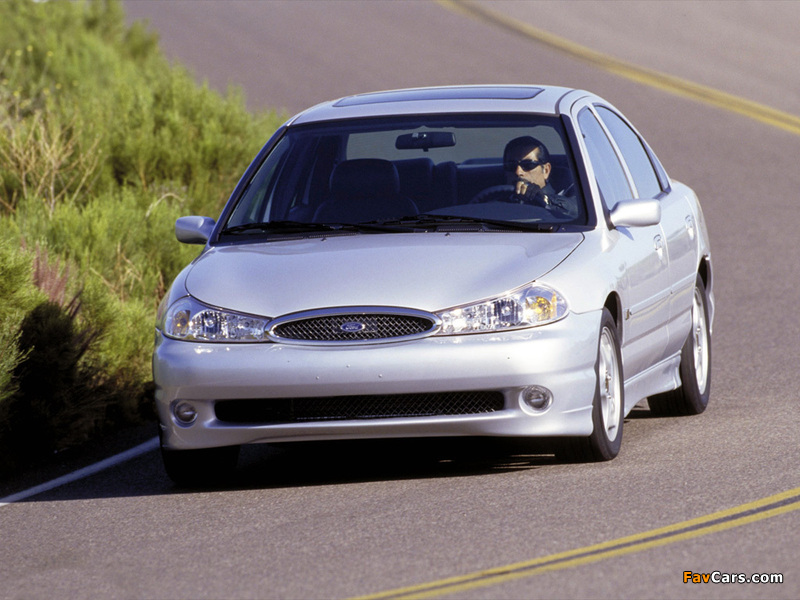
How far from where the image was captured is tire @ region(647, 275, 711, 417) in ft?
30.5

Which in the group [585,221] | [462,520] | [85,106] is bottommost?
[85,106]

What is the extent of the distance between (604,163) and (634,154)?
0.92 metres

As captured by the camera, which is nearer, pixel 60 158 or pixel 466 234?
pixel 466 234

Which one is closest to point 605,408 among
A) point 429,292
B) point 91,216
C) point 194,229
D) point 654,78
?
point 429,292

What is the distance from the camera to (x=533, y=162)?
27.9ft

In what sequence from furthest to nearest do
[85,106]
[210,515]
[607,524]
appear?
[85,106], [210,515], [607,524]

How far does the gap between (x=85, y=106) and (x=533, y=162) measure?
9478 mm

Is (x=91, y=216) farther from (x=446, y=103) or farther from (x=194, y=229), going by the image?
(x=446, y=103)

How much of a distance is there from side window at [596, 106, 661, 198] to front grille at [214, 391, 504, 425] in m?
2.41

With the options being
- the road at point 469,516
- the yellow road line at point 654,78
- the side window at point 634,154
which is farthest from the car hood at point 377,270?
the yellow road line at point 654,78

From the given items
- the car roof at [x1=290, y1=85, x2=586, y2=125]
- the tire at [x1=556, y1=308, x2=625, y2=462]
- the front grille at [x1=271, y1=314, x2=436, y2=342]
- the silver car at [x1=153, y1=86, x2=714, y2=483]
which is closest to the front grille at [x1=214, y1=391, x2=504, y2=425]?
the silver car at [x1=153, y1=86, x2=714, y2=483]

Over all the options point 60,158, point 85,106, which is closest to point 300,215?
point 60,158

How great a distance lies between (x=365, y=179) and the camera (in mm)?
8641

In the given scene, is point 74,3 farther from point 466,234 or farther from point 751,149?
point 466,234
